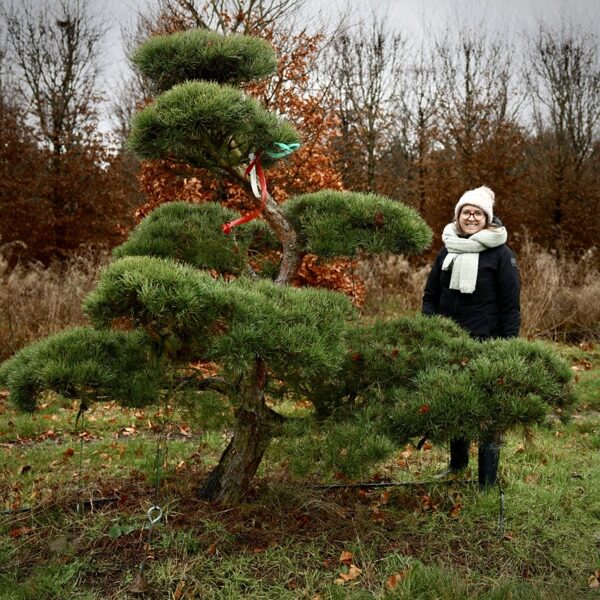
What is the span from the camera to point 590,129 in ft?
44.0

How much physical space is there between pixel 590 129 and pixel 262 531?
13256 millimetres

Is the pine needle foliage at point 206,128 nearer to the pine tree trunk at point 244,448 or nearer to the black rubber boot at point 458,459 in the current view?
the pine tree trunk at point 244,448

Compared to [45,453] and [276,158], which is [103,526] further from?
Answer: [276,158]

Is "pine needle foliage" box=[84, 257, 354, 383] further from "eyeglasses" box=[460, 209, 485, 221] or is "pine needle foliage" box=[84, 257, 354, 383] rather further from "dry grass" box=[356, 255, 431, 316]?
"dry grass" box=[356, 255, 431, 316]

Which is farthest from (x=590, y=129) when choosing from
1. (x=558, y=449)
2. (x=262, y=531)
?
(x=262, y=531)

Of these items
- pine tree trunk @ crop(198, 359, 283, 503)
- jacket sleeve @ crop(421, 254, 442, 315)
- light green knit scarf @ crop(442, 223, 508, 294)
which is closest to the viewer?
pine tree trunk @ crop(198, 359, 283, 503)

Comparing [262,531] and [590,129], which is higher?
[590,129]

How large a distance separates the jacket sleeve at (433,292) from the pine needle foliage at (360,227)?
72cm

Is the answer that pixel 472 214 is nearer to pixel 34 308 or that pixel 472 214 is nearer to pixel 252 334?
pixel 252 334

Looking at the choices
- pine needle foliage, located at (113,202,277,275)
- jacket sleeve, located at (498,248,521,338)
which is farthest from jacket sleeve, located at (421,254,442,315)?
pine needle foliage, located at (113,202,277,275)

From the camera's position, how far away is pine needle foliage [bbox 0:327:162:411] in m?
2.47

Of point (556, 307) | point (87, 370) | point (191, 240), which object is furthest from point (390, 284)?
point (87, 370)

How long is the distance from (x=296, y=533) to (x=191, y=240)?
159 cm

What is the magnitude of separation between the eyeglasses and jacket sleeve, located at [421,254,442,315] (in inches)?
12.5
